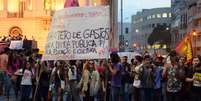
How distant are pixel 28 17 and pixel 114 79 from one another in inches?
1712

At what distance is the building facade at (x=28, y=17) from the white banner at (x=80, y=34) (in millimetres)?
44940

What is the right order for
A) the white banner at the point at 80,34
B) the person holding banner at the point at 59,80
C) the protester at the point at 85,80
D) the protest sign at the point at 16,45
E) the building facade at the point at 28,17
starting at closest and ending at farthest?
the white banner at the point at 80,34
the person holding banner at the point at 59,80
the protester at the point at 85,80
the protest sign at the point at 16,45
the building facade at the point at 28,17

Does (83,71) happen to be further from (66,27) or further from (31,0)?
(31,0)

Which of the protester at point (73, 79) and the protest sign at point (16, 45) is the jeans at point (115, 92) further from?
the protest sign at point (16, 45)

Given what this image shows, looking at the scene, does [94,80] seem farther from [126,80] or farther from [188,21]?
[188,21]

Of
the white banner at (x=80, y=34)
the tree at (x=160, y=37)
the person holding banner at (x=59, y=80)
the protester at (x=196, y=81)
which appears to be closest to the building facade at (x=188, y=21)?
the tree at (x=160, y=37)

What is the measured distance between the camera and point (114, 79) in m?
18.6

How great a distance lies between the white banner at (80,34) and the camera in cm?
1555

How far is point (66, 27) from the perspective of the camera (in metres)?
15.6

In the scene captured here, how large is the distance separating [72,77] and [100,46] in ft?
11.6

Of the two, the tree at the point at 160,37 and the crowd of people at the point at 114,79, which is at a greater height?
the tree at the point at 160,37

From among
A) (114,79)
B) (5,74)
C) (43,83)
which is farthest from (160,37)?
(114,79)

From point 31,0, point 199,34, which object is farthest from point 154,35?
point 31,0

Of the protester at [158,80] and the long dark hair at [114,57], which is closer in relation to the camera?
the long dark hair at [114,57]
